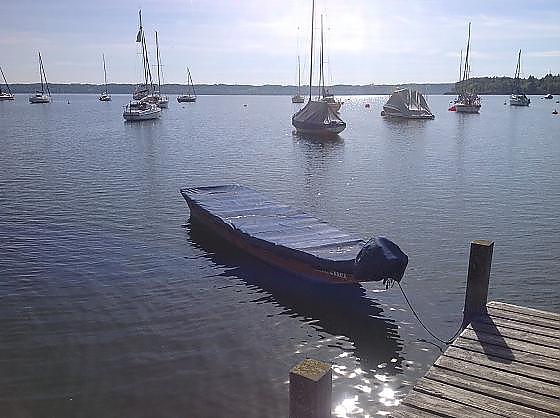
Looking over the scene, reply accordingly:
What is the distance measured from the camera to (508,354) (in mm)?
9094

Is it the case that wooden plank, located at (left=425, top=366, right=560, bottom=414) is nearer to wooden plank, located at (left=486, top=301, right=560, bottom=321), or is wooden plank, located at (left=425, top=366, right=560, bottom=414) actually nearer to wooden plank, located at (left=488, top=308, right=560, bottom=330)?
wooden plank, located at (left=488, top=308, right=560, bottom=330)

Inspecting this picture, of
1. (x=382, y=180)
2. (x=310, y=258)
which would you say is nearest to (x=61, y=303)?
(x=310, y=258)

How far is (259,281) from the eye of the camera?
1742 centimetres

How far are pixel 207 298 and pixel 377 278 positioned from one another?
5.55m

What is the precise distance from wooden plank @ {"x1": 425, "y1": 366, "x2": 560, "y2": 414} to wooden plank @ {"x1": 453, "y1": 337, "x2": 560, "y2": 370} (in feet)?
2.91

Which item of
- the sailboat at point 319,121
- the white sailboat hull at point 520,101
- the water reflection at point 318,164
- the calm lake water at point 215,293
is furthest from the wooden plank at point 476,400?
the white sailboat hull at point 520,101

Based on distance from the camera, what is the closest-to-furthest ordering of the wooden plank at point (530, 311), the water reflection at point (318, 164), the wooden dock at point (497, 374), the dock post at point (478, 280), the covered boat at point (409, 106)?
the wooden dock at point (497, 374) → the wooden plank at point (530, 311) → the dock post at point (478, 280) → the water reflection at point (318, 164) → the covered boat at point (409, 106)

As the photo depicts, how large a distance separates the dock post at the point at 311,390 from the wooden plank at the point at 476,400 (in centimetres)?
259

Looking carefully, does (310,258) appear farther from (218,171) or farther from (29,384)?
(218,171)

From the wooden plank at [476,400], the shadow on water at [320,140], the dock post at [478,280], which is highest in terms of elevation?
the dock post at [478,280]

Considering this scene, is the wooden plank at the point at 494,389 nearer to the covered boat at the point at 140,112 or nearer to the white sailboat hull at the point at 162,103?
the covered boat at the point at 140,112

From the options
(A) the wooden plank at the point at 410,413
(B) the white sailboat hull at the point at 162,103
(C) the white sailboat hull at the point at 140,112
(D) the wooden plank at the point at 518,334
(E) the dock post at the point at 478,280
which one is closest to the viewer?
(A) the wooden plank at the point at 410,413

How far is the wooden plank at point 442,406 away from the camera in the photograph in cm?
748

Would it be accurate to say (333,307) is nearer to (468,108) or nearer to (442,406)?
(442,406)
